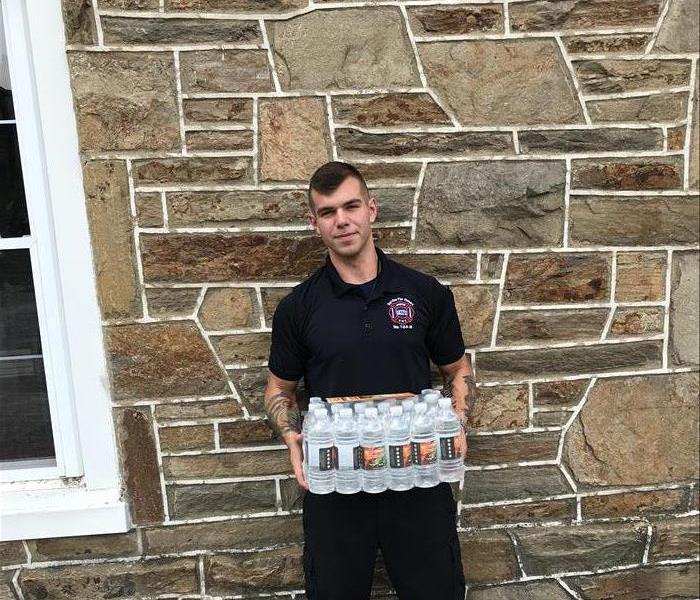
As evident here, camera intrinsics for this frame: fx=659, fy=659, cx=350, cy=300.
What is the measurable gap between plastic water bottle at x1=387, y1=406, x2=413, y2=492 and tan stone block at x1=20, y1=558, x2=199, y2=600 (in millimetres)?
1178

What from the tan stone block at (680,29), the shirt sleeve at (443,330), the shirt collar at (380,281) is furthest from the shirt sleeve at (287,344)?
the tan stone block at (680,29)

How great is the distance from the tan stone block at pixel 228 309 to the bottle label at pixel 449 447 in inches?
37.0

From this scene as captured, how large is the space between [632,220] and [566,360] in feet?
2.12

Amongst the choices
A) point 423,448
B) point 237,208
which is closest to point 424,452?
point 423,448

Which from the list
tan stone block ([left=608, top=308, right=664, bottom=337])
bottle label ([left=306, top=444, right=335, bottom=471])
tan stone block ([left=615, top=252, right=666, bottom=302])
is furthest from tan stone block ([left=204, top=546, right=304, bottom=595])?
tan stone block ([left=615, top=252, right=666, bottom=302])

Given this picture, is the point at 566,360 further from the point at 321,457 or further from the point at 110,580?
the point at 110,580

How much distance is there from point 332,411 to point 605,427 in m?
1.33

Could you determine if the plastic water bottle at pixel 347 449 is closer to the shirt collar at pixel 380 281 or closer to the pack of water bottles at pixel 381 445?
the pack of water bottles at pixel 381 445

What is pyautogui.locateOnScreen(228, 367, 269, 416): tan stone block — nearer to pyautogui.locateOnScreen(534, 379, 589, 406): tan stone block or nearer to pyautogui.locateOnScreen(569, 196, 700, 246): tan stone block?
pyautogui.locateOnScreen(534, 379, 589, 406): tan stone block

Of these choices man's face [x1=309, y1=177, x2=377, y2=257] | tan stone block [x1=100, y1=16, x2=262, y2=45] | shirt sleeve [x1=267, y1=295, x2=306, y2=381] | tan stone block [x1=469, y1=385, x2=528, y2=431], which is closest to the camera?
man's face [x1=309, y1=177, x2=377, y2=257]

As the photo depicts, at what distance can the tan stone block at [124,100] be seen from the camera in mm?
2516

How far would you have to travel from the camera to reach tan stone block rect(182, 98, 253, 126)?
8.43 ft

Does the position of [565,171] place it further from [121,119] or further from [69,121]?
[69,121]

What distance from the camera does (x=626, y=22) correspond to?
8.63 feet
